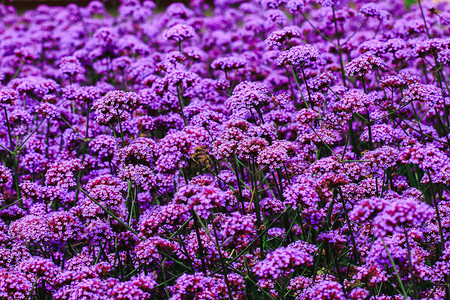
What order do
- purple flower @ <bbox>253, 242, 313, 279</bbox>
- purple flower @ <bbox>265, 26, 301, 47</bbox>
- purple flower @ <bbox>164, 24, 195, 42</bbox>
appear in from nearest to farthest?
purple flower @ <bbox>253, 242, 313, 279</bbox>
purple flower @ <bbox>265, 26, 301, 47</bbox>
purple flower @ <bbox>164, 24, 195, 42</bbox>

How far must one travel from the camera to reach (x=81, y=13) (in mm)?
10305

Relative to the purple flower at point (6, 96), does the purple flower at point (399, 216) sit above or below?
→ below

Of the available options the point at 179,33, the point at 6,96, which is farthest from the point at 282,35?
the point at 6,96

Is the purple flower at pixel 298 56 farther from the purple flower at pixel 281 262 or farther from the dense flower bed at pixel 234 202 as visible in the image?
the purple flower at pixel 281 262

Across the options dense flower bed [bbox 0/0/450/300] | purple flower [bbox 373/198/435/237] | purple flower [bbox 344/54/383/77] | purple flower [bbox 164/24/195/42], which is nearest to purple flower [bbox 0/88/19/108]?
dense flower bed [bbox 0/0/450/300]

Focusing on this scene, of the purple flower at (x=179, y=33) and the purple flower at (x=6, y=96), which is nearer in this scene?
the purple flower at (x=6, y=96)

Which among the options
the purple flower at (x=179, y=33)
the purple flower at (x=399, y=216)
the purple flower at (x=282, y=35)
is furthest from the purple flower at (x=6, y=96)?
the purple flower at (x=399, y=216)

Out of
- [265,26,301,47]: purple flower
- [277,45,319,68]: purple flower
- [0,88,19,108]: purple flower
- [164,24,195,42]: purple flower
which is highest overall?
[164,24,195,42]: purple flower

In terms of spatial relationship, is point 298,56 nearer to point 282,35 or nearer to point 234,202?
point 282,35

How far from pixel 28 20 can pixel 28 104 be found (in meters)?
5.60

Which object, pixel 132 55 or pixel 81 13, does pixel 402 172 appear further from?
pixel 81 13

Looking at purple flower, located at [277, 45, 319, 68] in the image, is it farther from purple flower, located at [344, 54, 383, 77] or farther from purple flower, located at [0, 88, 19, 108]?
purple flower, located at [0, 88, 19, 108]

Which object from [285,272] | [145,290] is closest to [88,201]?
[145,290]

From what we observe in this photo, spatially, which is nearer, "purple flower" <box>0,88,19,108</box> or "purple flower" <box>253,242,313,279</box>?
"purple flower" <box>253,242,313,279</box>
